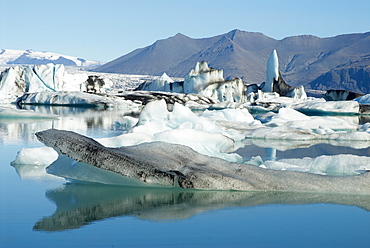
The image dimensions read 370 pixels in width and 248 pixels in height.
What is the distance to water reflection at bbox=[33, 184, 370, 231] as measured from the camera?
346 cm

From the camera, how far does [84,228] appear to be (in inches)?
124

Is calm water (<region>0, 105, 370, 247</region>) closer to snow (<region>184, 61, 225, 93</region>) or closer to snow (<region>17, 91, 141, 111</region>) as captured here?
snow (<region>17, 91, 141, 111</region>)

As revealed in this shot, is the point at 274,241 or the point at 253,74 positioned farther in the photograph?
the point at 253,74

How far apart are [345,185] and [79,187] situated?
8.31ft

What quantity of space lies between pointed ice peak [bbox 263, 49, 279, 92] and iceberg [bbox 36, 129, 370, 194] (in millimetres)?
36376

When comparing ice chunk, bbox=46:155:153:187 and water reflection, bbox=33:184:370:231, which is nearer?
water reflection, bbox=33:184:370:231

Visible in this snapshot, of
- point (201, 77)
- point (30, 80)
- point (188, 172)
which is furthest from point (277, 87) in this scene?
point (188, 172)

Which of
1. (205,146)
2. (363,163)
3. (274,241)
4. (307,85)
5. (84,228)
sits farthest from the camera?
(307,85)

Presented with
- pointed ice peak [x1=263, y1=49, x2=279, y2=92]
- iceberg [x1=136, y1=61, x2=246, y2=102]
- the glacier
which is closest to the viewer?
the glacier

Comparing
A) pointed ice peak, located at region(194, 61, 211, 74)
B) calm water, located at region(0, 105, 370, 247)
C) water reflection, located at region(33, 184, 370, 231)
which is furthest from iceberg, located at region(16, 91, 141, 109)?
water reflection, located at region(33, 184, 370, 231)

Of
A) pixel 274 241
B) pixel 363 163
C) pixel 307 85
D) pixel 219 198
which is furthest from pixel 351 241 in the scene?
pixel 307 85

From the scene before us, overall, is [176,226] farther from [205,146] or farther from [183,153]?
[205,146]

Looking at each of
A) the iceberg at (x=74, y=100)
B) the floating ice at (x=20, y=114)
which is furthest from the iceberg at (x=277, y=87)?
the floating ice at (x=20, y=114)

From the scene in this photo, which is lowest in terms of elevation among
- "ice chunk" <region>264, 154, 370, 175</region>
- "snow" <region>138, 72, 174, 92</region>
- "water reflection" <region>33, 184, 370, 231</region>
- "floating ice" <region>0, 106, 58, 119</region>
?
"floating ice" <region>0, 106, 58, 119</region>
